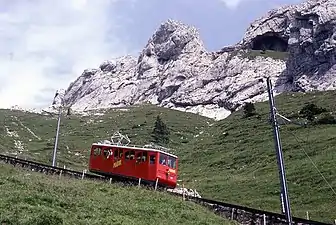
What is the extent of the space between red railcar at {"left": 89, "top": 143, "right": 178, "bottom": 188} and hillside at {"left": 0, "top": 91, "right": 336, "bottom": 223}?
6.61m

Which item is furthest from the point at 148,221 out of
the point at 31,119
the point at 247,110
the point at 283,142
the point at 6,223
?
the point at 31,119

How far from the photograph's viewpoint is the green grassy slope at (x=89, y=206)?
2168 cm

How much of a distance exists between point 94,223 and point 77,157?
70746 mm

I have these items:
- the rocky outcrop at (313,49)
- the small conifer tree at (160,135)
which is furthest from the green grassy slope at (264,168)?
the rocky outcrop at (313,49)

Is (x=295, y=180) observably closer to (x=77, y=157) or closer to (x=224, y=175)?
(x=224, y=175)

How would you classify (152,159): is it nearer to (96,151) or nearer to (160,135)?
(96,151)

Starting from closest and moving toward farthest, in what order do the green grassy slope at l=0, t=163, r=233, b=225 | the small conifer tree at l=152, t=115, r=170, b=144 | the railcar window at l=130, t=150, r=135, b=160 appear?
1. the green grassy slope at l=0, t=163, r=233, b=225
2. the railcar window at l=130, t=150, r=135, b=160
3. the small conifer tree at l=152, t=115, r=170, b=144

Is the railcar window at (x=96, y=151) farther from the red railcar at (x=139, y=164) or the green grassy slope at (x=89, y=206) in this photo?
the green grassy slope at (x=89, y=206)

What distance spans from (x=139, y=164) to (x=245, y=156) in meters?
27.1

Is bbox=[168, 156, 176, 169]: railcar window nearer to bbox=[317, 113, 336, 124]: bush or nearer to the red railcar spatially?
the red railcar

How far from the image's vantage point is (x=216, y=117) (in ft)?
605

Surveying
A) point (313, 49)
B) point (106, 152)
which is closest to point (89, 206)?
point (106, 152)

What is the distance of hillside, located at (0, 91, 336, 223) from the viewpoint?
43.3 m

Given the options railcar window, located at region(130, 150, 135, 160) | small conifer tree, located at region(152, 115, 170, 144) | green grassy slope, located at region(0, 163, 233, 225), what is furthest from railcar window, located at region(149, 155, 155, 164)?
small conifer tree, located at region(152, 115, 170, 144)
